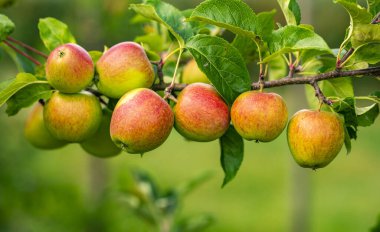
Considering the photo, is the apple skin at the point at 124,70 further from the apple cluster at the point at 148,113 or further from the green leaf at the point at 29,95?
the green leaf at the point at 29,95

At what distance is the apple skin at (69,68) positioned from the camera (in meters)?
0.83

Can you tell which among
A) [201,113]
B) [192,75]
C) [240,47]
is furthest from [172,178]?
[201,113]

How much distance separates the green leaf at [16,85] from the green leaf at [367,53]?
1.60 feet

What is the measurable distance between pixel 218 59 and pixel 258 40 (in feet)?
0.21

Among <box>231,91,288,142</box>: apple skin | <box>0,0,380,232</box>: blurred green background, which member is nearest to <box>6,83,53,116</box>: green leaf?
<box>231,91,288,142</box>: apple skin

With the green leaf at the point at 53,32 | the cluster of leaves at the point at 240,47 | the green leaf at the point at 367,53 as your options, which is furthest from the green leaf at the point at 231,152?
the green leaf at the point at 53,32

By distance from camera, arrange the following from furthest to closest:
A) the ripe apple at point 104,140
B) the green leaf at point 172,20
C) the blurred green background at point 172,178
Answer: the blurred green background at point 172,178, the ripe apple at point 104,140, the green leaf at point 172,20

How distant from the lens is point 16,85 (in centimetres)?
86

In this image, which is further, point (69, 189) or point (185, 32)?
point (69, 189)

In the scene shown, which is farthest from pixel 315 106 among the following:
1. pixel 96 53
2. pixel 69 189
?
pixel 69 189

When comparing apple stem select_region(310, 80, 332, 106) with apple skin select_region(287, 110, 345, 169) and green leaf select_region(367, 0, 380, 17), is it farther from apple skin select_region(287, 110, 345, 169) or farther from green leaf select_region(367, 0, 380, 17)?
green leaf select_region(367, 0, 380, 17)

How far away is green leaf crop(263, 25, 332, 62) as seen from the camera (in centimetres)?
75

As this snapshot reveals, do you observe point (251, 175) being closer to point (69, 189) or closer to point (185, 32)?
point (69, 189)

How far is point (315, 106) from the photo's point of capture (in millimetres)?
949
